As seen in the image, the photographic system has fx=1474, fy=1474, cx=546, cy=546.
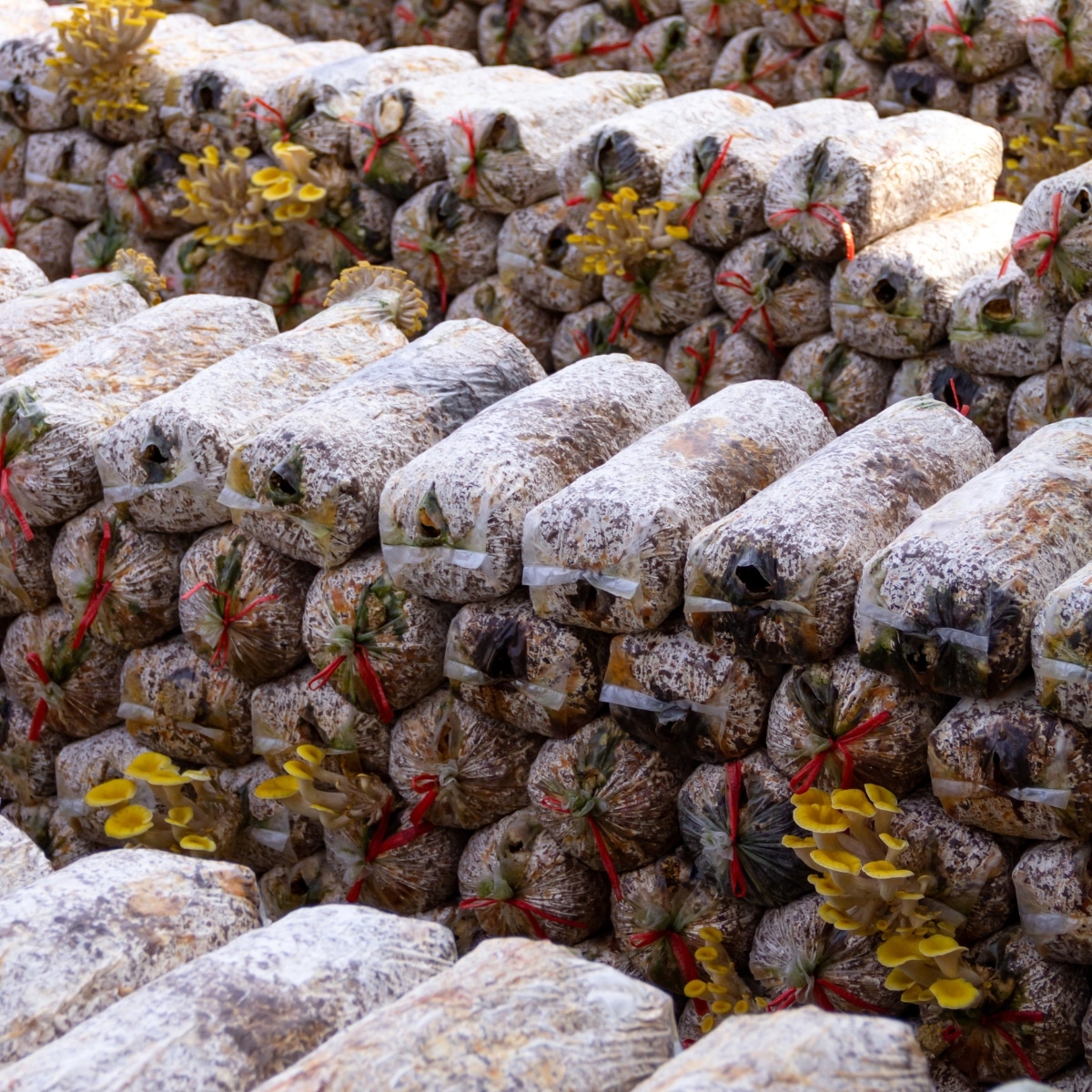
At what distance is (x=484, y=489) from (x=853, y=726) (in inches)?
24.8

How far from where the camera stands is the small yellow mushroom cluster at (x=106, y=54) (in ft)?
13.8

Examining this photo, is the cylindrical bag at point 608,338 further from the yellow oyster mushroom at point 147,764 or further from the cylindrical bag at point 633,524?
the yellow oyster mushroom at point 147,764

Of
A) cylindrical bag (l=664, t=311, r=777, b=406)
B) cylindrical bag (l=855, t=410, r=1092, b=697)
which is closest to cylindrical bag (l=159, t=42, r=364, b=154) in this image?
cylindrical bag (l=664, t=311, r=777, b=406)

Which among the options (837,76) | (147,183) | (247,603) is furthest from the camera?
(837,76)

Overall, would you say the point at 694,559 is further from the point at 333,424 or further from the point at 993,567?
the point at 333,424

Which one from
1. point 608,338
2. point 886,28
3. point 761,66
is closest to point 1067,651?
point 608,338

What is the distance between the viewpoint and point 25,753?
274 centimetres

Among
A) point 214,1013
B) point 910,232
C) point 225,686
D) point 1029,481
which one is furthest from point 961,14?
point 214,1013

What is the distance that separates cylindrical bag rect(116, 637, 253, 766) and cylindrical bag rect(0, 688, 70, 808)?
9.9 inches

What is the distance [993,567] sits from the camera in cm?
183

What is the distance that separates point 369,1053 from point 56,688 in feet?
5.10

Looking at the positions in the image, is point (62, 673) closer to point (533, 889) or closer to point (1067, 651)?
point (533, 889)

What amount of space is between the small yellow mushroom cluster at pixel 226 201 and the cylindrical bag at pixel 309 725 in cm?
211

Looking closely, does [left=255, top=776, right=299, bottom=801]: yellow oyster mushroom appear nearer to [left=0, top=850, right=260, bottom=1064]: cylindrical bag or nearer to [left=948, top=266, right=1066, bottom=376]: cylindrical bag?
[left=0, top=850, right=260, bottom=1064]: cylindrical bag
